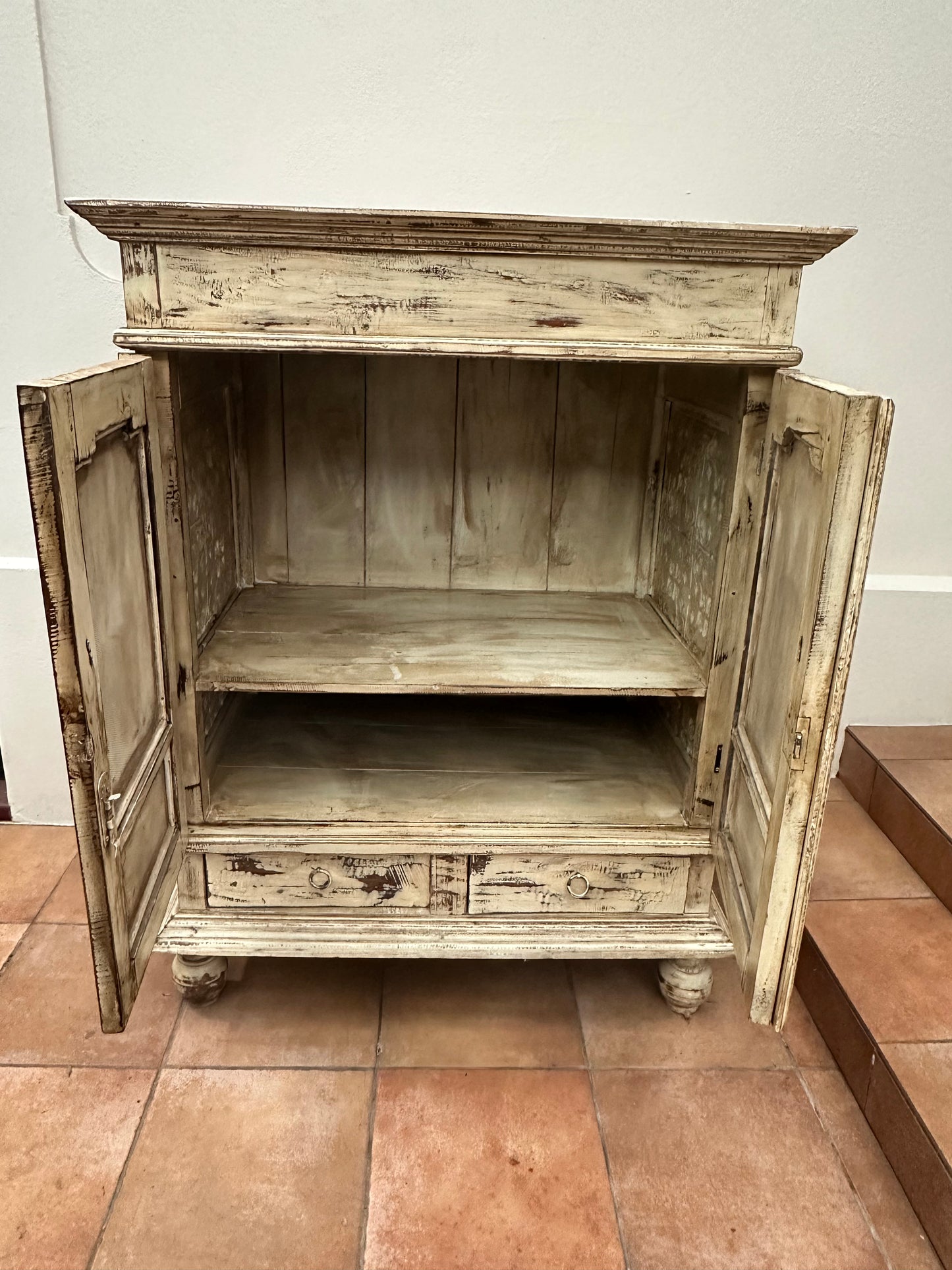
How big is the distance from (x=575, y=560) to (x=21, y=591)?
51.3 inches

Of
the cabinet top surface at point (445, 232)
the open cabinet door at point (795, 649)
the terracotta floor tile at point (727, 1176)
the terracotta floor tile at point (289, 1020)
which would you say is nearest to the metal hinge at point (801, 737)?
the open cabinet door at point (795, 649)

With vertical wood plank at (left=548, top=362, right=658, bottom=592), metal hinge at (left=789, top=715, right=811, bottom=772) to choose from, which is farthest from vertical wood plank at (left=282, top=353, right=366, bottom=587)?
metal hinge at (left=789, top=715, right=811, bottom=772)

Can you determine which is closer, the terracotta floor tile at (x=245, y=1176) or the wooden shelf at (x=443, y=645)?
the terracotta floor tile at (x=245, y=1176)

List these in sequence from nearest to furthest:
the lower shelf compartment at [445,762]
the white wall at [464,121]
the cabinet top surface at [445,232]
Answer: the cabinet top surface at [445,232]
the lower shelf compartment at [445,762]
the white wall at [464,121]

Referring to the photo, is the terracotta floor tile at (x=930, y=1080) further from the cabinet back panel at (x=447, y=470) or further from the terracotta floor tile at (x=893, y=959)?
the cabinet back panel at (x=447, y=470)

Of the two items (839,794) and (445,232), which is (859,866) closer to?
(839,794)

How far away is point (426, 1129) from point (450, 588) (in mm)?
1092

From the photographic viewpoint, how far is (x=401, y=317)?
124 centimetres

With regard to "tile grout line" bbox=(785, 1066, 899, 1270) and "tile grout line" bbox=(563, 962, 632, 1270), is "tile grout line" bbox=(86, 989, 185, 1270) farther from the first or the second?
"tile grout line" bbox=(785, 1066, 899, 1270)

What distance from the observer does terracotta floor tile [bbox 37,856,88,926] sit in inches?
76.5

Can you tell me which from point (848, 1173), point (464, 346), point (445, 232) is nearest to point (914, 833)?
point (848, 1173)

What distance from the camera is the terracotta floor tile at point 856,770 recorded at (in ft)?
7.34

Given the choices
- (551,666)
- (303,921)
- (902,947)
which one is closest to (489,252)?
(551,666)

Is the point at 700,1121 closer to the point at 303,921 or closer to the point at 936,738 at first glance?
the point at 303,921
